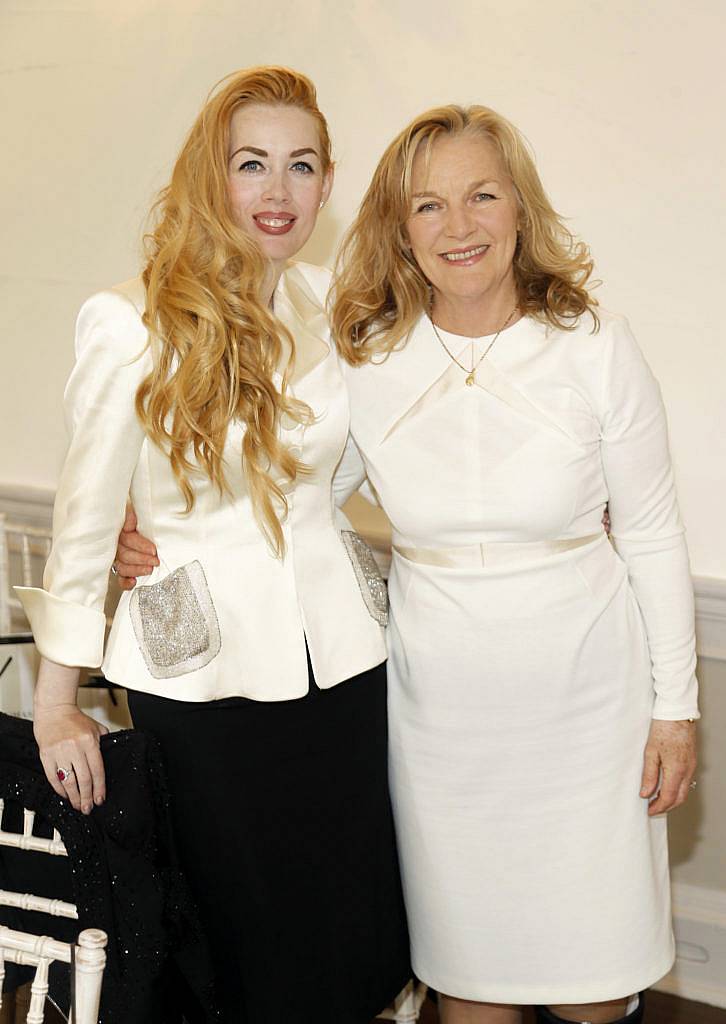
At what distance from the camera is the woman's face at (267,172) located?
1.81 metres

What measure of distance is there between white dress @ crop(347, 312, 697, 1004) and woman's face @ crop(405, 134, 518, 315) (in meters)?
0.11

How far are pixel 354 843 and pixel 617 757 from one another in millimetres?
435

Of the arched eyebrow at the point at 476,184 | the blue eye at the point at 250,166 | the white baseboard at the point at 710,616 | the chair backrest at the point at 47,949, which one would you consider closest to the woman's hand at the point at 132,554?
the chair backrest at the point at 47,949

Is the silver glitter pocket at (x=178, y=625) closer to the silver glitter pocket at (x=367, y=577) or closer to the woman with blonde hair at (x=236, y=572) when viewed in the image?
the woman with blonde hair at (x=236, y=572)

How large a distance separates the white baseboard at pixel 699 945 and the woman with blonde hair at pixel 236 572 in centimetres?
119

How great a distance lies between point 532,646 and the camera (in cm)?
192

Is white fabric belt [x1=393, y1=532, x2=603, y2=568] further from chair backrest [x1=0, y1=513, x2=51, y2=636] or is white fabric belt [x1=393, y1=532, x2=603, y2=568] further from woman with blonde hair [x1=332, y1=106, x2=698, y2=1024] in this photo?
chair backrest [x1=0, y1=513, x2=51, y2=636]

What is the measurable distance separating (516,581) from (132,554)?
580 mm

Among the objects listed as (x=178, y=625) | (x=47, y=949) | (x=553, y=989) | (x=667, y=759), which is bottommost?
(x=553, y=989)

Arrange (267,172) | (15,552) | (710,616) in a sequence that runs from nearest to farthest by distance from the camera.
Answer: (267,172), (710,616), (15,552)

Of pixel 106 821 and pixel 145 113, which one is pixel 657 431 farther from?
pixel 145 113

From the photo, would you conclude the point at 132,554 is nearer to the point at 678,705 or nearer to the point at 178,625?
the point at 178,625

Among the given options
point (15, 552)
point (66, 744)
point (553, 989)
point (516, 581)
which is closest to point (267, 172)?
point (516, 581)

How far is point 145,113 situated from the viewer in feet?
10.6
